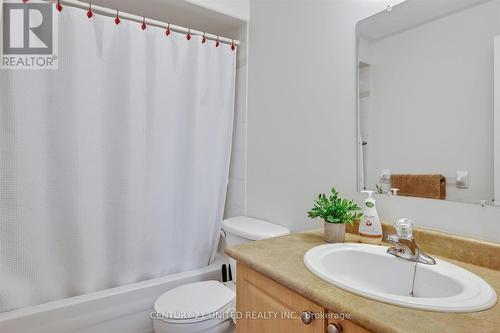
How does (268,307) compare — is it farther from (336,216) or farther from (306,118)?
(306,118)

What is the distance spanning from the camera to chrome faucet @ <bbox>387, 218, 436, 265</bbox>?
0.82m

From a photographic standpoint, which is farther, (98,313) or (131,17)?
(131,17)

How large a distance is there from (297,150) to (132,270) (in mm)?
1182

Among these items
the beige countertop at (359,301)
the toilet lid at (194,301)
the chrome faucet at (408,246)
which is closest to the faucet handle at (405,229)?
the chrome faucet at (408,246)

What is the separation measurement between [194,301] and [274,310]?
690 millimetres

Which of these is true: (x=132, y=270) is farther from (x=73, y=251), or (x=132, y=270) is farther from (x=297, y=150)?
(x=297, y=150)

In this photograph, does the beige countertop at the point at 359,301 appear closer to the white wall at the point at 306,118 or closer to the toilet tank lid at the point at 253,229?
the white wall at the point at 306,118

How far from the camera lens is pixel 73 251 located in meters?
1.48

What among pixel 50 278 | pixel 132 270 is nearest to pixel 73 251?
pixel 50 278

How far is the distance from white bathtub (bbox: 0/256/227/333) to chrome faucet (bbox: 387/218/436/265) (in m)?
1.29

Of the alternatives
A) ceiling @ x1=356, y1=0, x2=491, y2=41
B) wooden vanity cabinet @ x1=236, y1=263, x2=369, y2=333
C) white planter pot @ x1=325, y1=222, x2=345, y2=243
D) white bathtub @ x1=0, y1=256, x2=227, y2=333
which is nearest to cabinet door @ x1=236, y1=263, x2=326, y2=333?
wooden vanity cabinet @ x1=236, y1=263, x2=369, y2=333

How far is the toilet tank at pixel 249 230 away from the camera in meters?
1.46

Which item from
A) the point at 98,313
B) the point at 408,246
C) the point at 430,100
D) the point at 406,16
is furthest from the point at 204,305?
the point at 406,16

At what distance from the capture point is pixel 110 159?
1.55 meters
